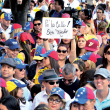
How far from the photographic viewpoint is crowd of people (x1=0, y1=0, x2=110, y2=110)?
14.9 ft

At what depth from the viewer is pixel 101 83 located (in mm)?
4766

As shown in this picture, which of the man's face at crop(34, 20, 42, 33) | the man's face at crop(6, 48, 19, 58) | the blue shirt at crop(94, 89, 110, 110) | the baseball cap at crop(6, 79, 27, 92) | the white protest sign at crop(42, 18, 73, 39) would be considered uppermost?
the white protest sign at crop(42, 18, 73, 39)

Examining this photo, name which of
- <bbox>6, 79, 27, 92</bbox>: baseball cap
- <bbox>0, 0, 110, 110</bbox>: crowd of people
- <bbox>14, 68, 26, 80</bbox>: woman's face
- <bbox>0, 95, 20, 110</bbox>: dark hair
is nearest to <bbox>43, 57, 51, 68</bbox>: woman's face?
<bbox>0, 0, 110, 110</bbox>: crowd of people

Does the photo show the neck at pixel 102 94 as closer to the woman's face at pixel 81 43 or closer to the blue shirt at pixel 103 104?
the blue shirt at pixel 103 104

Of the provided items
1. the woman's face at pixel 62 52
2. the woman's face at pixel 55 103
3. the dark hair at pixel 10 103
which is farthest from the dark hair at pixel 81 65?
the dark hair at pixel 10 103

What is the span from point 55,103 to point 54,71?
2.93 feet

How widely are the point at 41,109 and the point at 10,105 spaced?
413 millimetres

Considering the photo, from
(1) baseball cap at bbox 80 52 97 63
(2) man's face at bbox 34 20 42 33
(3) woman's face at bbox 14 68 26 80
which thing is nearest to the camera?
(3) woman's face at bbox 14 68 26 80

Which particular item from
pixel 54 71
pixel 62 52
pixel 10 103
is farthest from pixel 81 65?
pixel 10 103

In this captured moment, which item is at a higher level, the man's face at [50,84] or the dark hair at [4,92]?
the dark hair at [4,92]

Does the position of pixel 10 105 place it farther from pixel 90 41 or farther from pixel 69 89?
pixel 90 41

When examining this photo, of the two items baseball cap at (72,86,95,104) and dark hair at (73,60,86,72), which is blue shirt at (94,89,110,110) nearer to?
baseball cap at (72,86,95,104)

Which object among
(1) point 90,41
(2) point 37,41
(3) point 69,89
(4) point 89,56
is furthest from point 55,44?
(3) point 69,89

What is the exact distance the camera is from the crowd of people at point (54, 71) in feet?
14.9
